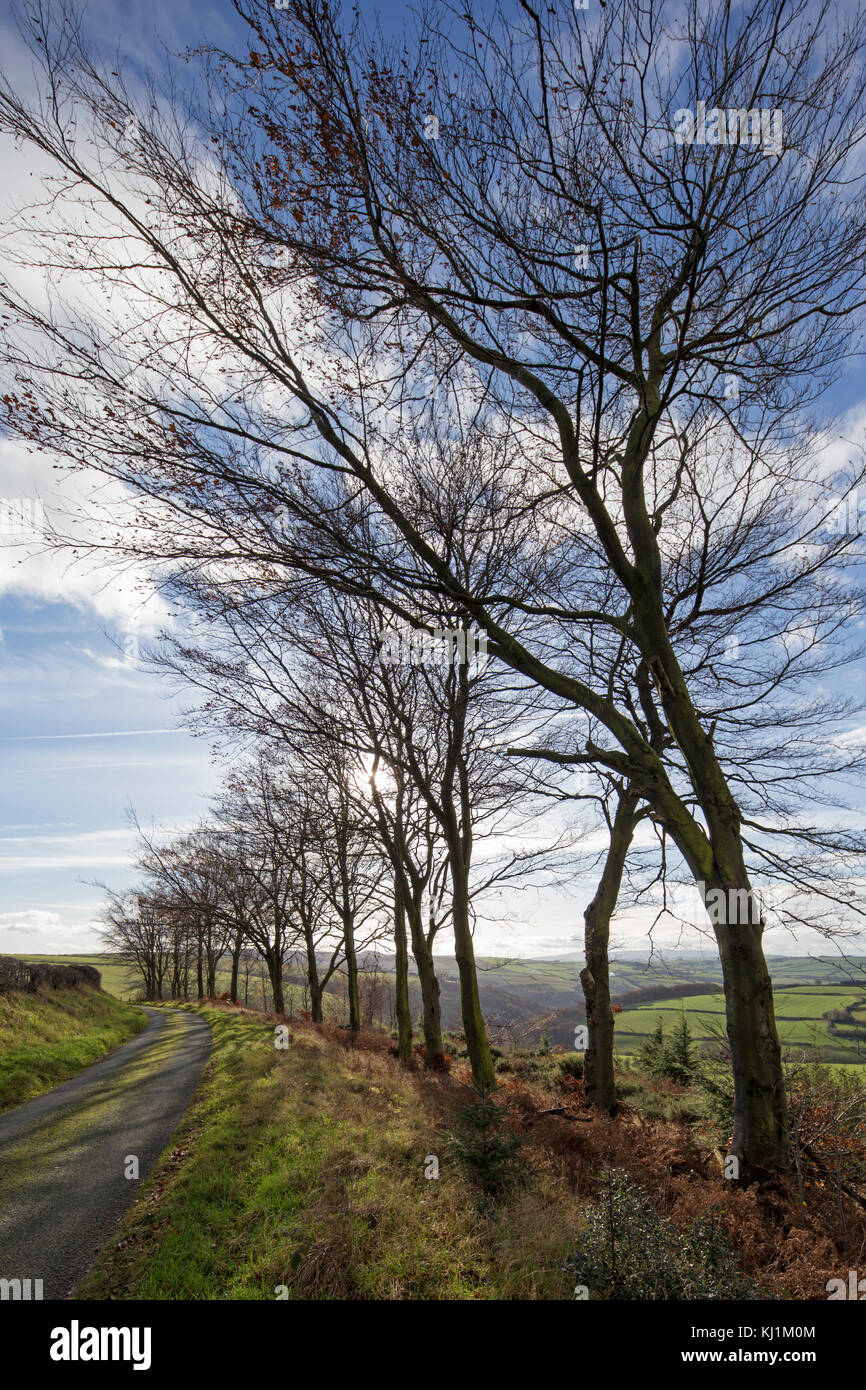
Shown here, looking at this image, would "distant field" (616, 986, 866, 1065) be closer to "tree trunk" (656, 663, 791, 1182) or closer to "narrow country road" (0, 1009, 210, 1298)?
"tree trunk" (656, 663, 791, 1182)

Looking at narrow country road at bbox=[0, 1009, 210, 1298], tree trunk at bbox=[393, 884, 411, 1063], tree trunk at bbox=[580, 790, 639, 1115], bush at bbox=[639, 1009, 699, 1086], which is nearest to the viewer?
narrow country road at bbox=[0, 1009, 210, 1298]

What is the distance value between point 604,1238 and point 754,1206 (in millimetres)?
2528

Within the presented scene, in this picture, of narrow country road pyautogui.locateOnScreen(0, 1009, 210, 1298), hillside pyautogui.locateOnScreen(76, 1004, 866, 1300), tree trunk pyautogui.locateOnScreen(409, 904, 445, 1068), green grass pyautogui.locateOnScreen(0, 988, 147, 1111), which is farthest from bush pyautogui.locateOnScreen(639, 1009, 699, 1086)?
green grass pyautogui.locateOnScreen(0, 988, 147, 1111)

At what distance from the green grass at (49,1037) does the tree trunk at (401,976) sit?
758cm

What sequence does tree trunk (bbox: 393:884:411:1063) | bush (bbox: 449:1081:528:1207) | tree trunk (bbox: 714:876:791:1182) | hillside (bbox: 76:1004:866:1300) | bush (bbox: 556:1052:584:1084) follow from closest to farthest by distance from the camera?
hillside (bbox: 76:1004:866:1300)
bush (bbox: 449:1081:528:1207)
tree trunk (bbox: 714:876:791:1182)
tree trunk (bbox: 393:884:411:1063)
bush (bbox: 556:1052:584:1084)

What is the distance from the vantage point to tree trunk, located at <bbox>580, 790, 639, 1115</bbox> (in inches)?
445

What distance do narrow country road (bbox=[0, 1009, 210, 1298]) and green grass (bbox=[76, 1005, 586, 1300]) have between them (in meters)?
0.26

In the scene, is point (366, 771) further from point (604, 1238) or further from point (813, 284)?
point (813, 284)

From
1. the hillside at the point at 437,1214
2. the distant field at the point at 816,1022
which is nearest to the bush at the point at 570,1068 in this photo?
the distant field at the point at 816,1022

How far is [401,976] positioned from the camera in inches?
618

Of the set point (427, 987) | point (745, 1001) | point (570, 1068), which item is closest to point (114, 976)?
point (570, 1068)

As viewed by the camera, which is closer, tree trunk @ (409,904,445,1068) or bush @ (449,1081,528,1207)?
bush @ (449,1081,528,1207)

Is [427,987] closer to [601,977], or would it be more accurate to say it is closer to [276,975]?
[601,977]

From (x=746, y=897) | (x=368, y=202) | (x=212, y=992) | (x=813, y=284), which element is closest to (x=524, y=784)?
(x=746, y=897)
